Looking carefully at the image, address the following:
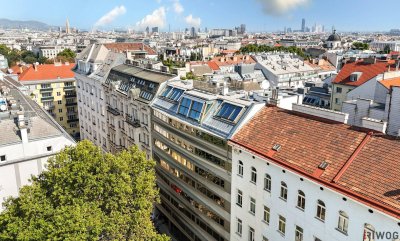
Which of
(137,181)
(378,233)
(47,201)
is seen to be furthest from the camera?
(137,181)

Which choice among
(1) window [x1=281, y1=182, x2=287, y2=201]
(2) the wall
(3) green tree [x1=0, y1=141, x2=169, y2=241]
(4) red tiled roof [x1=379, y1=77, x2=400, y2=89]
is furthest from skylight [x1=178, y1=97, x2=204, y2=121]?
(4) red tiled roof [x1=379, y1=77, x2=400, y2=89]

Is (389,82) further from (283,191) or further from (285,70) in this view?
(285,70)

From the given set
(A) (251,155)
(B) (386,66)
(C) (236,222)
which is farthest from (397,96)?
(B) (386,66)

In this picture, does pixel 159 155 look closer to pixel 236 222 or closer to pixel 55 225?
pixel 236 222

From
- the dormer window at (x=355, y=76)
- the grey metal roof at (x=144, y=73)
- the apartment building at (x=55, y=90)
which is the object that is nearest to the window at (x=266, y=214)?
the grey metal roof at (x=144, y=73)

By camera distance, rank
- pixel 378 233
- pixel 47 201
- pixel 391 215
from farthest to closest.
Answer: pixel 47 201, pixel 378 233, pixel 391 215

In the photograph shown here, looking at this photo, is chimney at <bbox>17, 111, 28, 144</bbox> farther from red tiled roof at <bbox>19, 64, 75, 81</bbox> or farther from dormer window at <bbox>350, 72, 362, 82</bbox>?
red tiled roof at <bbox>19, 64, 75, 81</bbox>

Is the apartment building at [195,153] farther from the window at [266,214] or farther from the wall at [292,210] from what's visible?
the window at [266,214]
